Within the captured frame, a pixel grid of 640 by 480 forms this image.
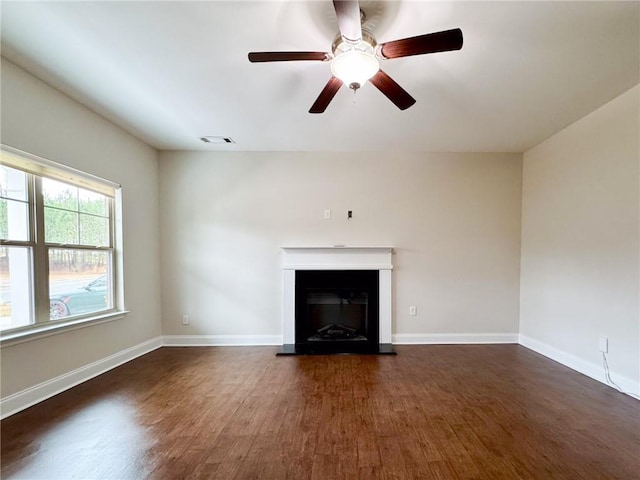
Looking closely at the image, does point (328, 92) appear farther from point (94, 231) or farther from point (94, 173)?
point (94, 231)

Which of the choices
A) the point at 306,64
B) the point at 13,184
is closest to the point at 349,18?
the point at 306,64

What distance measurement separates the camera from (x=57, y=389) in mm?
2395

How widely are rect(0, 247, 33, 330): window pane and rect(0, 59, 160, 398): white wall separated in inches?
8.4

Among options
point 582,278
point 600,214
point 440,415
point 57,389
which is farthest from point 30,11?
point 582,278

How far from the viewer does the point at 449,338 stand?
3.74 meters

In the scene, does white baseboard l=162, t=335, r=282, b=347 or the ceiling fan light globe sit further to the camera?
white baseboard l=162, t=335, r=282, b=347

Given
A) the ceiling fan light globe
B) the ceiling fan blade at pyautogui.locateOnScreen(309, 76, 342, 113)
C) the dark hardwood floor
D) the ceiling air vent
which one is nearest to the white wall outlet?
the dark hardwood floor

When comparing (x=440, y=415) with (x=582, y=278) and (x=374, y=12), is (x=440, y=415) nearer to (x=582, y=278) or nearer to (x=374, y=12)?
(x=582, y=278)

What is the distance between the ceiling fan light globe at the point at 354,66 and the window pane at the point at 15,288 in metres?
2.71

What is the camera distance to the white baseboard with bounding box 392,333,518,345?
3723 millimetres

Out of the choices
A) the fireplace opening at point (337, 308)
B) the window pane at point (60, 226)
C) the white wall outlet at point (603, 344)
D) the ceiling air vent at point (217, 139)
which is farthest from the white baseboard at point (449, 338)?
the window pane at point (60, 226)

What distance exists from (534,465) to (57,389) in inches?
139

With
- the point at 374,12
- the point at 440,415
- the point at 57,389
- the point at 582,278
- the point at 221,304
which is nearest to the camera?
the point at 374,12

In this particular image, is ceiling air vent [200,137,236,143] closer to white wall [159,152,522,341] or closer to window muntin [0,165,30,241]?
white wall [159,152,522,341]
